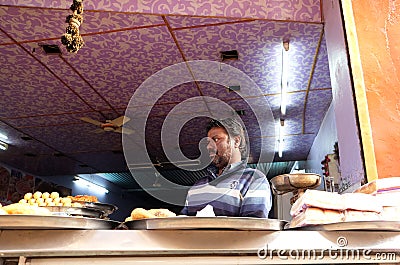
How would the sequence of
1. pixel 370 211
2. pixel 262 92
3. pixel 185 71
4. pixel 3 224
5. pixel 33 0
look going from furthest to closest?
pixel 262 92 → pixel 185 71 → pixel 33 0 → pixel 370 211 → pixel 3 224

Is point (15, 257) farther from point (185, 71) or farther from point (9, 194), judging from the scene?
point (9, 194)

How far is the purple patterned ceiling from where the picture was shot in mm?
3119

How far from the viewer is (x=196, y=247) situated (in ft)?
2.70

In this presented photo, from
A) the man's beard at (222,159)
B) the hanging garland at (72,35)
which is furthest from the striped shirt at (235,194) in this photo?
the hanging garland at (72,35)

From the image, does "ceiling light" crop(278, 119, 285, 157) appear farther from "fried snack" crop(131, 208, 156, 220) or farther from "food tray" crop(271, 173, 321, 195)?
"fried snack" crop(131, 208, 156, 220)

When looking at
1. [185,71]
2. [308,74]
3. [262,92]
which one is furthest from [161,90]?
[308,74]

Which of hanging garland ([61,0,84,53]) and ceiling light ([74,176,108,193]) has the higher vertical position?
ceiling light ([74,176,108,193])

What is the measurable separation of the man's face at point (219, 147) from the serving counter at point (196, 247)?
1.24 metres

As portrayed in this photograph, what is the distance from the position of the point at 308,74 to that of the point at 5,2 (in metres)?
3.25

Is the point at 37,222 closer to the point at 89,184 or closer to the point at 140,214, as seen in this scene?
the point at 140,214

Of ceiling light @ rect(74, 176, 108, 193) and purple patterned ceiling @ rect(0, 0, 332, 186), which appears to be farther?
ceiling light @ rect(74, 176, 108, 193)

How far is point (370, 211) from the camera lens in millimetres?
1051

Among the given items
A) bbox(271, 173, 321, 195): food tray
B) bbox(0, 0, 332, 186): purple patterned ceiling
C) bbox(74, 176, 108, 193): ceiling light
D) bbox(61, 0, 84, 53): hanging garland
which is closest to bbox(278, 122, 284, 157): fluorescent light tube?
bbox(0, 0, 332, 186): purple patterned ceiling

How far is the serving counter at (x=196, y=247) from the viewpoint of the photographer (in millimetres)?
807
